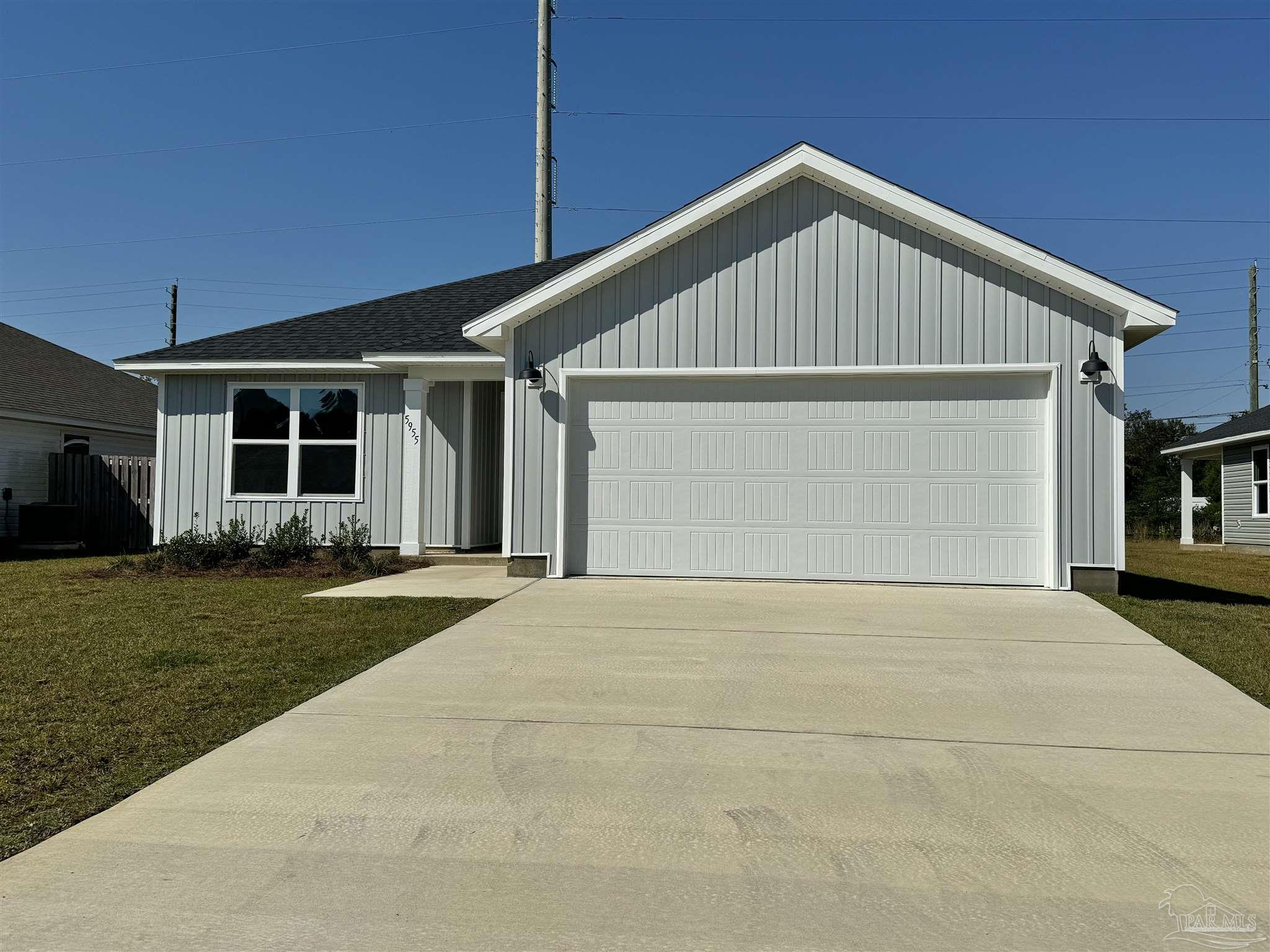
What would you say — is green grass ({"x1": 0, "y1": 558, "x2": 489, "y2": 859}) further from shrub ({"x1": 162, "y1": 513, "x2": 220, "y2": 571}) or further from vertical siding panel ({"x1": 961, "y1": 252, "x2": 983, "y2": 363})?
vertical siding panel ({"x1": 961, "y1": 252, "x2": 983, "y2": 363})

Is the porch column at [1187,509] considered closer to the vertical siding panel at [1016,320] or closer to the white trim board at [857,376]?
the white trim board at [857,376]

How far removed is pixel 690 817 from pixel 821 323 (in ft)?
23.5

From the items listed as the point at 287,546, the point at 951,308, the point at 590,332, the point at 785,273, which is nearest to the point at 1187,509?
the point at 951,308

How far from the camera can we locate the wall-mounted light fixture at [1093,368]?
29.4ft

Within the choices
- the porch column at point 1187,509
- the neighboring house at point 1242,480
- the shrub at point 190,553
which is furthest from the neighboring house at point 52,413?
the porch column at point 1187,509

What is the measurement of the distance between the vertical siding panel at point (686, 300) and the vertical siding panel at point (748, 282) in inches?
17.1

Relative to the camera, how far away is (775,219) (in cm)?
981

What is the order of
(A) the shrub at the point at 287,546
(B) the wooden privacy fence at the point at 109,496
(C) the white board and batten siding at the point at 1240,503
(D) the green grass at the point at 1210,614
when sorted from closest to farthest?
1. (D) the green grass at the point at 1210,614
2. (A) the shrub at the point at 287,546
3. (B) the wooden privacy fence at the point at 109,496
4. (C) the white board and batten siding at the point at 1240,503

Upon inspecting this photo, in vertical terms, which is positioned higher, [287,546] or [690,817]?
[287,546]

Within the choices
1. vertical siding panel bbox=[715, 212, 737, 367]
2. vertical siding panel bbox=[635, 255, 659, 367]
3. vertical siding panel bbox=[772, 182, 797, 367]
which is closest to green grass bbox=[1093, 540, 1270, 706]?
vertical siding panel bbox=[772, 182, 797, 367]

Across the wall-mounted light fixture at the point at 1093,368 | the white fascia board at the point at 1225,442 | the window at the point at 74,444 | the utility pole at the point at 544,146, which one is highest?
the utility pole at the point at 544,146

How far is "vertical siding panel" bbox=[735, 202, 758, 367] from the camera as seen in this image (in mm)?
9844

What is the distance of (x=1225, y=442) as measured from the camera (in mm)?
22141

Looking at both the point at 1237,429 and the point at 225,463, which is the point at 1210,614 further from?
the point at 1237,429
